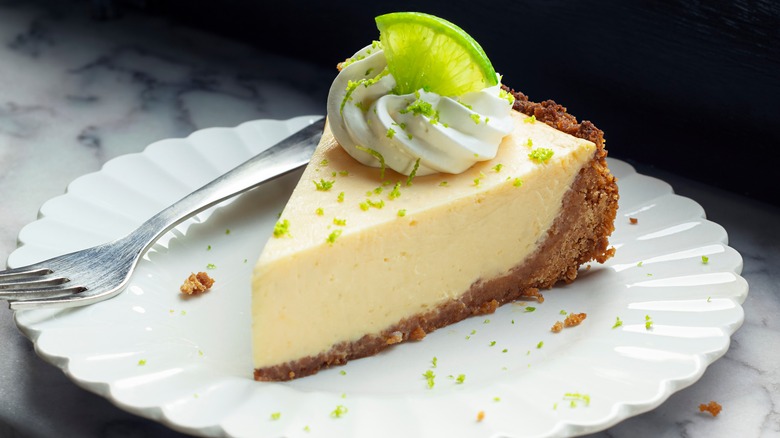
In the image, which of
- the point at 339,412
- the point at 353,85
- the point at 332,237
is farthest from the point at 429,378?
the point at 353,85

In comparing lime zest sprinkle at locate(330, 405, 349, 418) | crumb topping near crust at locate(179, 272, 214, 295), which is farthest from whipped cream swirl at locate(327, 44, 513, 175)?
lime zest sprinkle at locate(330, 405, 349, 418)

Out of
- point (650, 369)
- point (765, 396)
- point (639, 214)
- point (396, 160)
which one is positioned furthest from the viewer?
point (639, 214)

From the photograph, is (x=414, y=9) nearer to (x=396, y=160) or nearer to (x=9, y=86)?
(x=396, y=160)

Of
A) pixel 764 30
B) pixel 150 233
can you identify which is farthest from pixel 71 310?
pixel 764 30

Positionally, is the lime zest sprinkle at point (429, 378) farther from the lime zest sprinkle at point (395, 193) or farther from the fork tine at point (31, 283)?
the fork tine at point (31, 283)

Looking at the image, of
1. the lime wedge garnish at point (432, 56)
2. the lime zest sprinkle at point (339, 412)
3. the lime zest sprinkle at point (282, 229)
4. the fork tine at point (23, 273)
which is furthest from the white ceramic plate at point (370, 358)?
the lime wedge garnish at point (432, 56)

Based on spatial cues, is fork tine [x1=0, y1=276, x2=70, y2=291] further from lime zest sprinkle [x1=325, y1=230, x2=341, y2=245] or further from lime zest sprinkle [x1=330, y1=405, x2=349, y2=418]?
lime zest sprinkle [x1=330, y1=405, x2=349, y2=418]
